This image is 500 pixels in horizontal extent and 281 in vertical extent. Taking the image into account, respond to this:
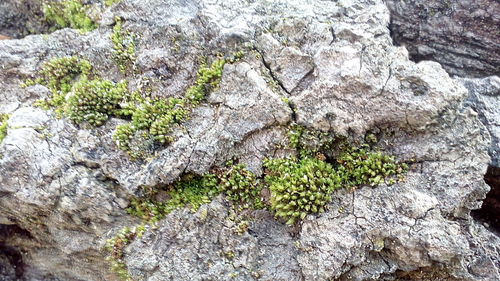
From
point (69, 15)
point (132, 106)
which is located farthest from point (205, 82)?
point (69, 15)

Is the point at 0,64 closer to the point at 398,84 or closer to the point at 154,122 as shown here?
the point at 154,122

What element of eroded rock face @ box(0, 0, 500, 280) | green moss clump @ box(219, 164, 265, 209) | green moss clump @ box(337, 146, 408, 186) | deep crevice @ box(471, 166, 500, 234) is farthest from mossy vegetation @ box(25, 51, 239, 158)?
deep crevice @ box(471, 166, 500, 234)

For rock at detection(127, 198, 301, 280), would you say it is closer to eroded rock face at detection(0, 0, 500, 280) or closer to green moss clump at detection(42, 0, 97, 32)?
eroded rock face at detection(0, 0, 500, 280)

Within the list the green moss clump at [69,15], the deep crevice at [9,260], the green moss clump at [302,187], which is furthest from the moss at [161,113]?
the deep crevice at [9,260]

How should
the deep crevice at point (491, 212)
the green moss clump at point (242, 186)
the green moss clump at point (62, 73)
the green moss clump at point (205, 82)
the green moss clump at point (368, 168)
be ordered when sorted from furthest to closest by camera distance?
the green moss clump at point (62, 73) → the deep crevice at point (491, 212) → the green moss clump at point (205, 82) → the green moss clump at point (242, 186) → the green moss clump at point (368, 168)

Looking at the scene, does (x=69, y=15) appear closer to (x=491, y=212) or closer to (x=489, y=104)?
(x=489, y=104)

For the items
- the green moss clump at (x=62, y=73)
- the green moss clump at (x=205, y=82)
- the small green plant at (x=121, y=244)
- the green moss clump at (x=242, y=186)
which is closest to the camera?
the green moss clump at (x=242, y=186)

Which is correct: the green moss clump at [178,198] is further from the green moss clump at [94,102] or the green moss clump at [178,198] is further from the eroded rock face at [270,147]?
the green moss clump at [94,102]
